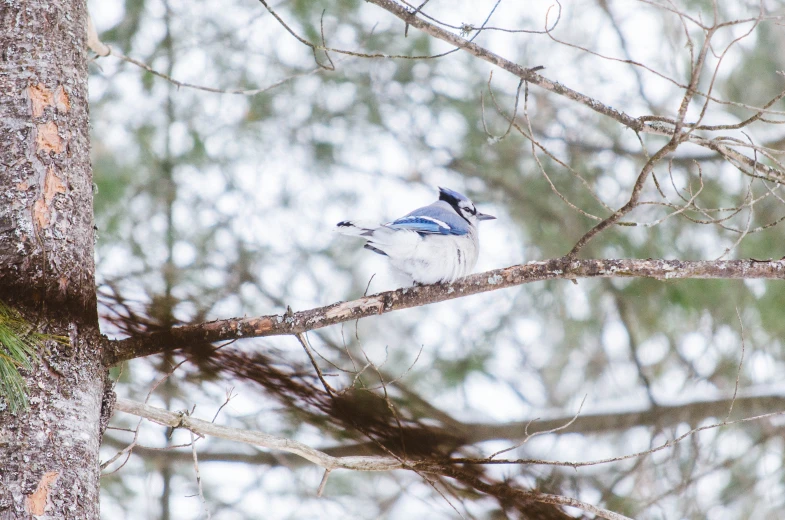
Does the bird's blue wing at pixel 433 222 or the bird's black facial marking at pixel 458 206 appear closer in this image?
the bird's blue wing at pixel 433 222

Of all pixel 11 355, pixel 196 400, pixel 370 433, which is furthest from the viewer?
pixel 196 400

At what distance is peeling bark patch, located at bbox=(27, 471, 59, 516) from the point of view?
187 cm

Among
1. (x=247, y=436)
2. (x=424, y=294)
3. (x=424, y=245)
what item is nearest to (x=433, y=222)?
(x=424, y=245)

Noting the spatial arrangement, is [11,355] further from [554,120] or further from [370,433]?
[554,120]

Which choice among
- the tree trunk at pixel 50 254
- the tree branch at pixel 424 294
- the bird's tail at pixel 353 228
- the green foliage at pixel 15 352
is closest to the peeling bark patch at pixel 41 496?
the tree trunk at pixel 50 254

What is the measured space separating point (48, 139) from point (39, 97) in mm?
136

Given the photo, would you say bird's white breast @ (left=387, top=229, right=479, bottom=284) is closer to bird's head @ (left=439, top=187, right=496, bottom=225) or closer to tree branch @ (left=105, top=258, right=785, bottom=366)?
tree branch @ (left=105, top=258, right=785, bottom=366)

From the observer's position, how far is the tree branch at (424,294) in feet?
7.63

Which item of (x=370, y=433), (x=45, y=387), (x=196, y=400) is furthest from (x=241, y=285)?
(x=45, y=387)

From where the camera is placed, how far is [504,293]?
545 cm

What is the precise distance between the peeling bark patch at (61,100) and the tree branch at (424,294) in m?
0.70

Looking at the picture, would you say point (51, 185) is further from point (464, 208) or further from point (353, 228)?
point (464, 208)

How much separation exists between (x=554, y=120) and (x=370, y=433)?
327 cm

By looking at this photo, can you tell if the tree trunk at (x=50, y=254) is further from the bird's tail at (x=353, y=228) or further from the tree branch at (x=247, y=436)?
the bird's tail at (x=353, y=228)
